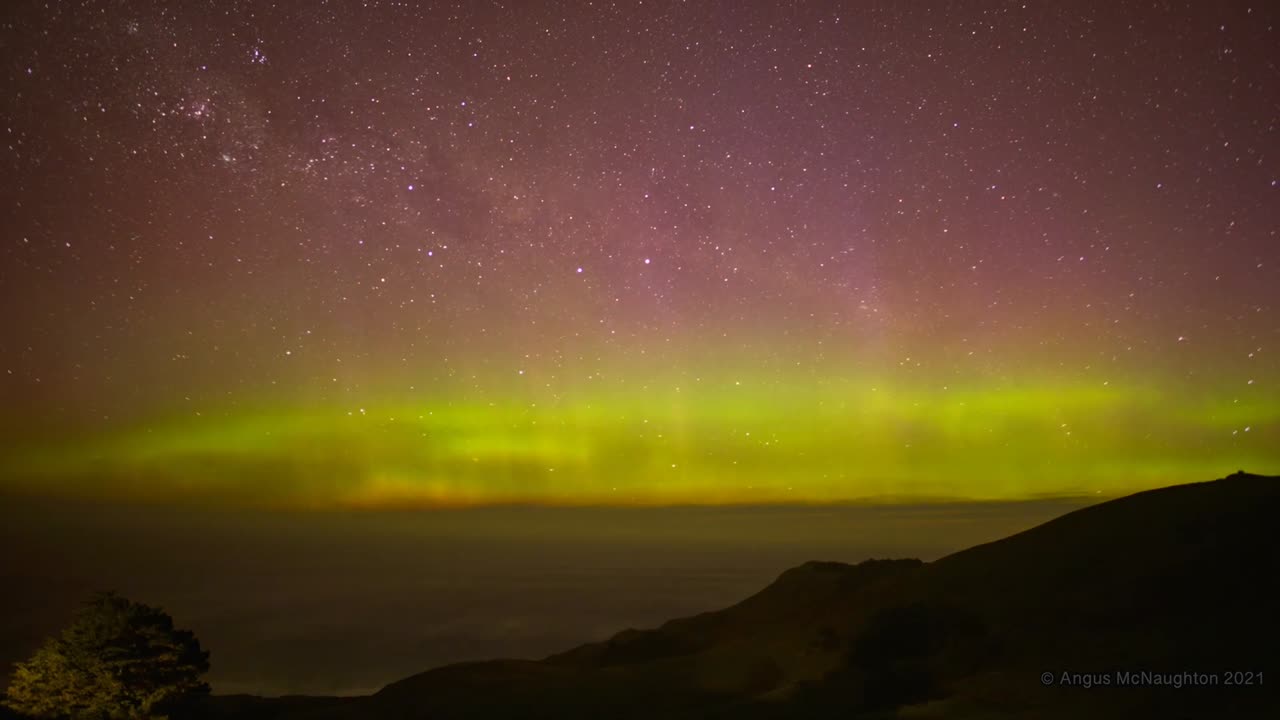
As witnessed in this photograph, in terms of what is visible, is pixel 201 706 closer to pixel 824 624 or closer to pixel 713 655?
pixel 713 655

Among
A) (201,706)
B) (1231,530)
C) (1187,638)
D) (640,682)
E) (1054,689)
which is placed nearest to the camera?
(1054,689)

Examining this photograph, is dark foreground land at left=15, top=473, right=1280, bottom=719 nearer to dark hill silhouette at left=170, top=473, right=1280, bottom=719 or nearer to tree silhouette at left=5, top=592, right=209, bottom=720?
dark hill silhouette at left=170, top=473, right=1280, bottom=719

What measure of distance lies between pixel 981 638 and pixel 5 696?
39.1m

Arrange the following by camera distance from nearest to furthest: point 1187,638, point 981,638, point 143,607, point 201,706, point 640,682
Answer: point 1187,638
point 143,607
point 981,638
point 640,682
point 201,706

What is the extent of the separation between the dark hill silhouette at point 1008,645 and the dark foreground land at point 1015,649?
11 cm

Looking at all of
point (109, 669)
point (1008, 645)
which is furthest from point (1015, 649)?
point (109, 669)

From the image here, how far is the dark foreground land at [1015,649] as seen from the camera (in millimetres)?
27453

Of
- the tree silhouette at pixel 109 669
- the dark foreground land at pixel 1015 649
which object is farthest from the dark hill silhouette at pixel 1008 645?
the tree silhouette at pixel 109 669

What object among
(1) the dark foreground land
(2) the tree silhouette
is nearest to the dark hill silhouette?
(1) the dark foreground land

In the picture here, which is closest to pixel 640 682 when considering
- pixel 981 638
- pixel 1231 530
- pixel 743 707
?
pixel 743 707

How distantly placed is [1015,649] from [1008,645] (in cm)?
56

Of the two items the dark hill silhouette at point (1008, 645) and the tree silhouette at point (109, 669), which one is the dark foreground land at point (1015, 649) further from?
the tree silhouette at point (109, 669)

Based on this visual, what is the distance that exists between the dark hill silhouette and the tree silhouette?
1060 centimetres

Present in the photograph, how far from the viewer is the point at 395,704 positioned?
139 feet
